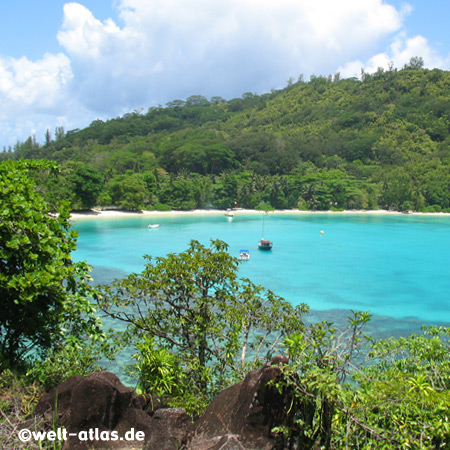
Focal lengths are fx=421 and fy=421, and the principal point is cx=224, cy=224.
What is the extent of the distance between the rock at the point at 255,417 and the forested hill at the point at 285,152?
35.4 m

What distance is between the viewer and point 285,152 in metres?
82.6

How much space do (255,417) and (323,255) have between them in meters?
29.1

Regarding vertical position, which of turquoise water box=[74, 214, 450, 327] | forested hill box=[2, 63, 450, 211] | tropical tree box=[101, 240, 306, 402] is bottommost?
turquoise water box=[74, 214, 450, 327]

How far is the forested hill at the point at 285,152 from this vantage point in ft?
196

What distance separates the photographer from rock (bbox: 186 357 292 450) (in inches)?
136

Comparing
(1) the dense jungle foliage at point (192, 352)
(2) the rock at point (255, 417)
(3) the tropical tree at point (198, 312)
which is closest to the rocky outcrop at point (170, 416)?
(2) the rock at point (255, 417)

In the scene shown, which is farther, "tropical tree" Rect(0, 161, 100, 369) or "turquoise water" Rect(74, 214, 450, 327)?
"turquoise water" Rect(74, 214, 450, 327)

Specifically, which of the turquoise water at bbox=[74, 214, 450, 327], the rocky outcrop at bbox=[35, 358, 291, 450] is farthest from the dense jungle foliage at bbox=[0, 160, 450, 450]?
the turquoise water at bbox=[74, 214, 450, 327]

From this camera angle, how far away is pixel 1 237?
14.9 feet

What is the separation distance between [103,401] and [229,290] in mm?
2630

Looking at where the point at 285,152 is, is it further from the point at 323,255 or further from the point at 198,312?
the point at 198,312

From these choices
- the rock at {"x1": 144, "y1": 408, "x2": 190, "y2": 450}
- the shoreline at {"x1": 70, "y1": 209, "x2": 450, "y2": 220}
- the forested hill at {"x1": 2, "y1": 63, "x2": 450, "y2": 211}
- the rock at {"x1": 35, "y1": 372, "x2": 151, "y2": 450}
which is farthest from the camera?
the forested hill at {"x1": 2, "y1": 63, "x2": 450, "y2": 211}

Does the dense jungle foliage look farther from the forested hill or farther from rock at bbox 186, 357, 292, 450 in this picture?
the forested hill

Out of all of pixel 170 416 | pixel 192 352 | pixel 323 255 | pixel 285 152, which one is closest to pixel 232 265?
pixel 192 352
